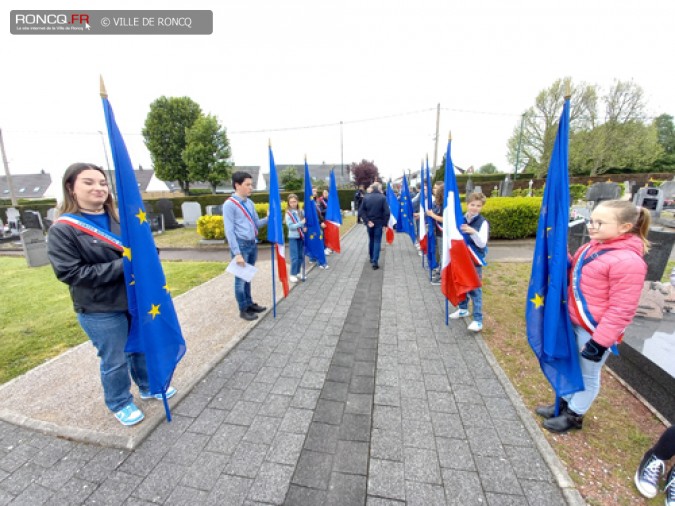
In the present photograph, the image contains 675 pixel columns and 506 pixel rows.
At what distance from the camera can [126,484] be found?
6.82 ft

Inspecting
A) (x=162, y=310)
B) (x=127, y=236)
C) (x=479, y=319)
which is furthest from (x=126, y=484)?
(x=479, y=319)

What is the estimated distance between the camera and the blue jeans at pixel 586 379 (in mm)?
2320

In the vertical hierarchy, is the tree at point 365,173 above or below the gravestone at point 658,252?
above

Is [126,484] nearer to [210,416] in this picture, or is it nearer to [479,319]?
[210,416]

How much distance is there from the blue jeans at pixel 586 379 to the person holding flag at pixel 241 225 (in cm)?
376

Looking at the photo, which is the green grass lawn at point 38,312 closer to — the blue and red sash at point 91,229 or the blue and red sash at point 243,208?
the blue and red sash at point 91,229

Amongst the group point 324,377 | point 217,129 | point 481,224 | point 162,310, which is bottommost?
point 324,377

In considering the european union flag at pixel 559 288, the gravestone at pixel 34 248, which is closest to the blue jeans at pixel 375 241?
the european union flag at pixel 559 288

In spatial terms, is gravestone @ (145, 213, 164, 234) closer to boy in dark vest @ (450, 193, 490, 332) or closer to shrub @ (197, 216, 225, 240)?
shrub @ (197, 216, 225, 240)

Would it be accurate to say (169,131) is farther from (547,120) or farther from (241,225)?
(547,120)

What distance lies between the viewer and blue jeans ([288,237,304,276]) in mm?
6484

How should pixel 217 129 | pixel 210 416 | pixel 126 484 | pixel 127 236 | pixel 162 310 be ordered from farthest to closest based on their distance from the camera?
pixel 217 129 → pixel 210 416 → pixel 162 310 → pixel 127 236 → pixel 126 484

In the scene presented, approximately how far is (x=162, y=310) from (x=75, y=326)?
133 inches

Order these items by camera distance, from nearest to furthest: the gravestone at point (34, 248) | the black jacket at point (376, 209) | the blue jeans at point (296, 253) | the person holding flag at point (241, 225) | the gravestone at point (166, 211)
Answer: the person holding flag at point (241, 225)
the blue jeans at point (296, 253)
the black jacket at point (376, 209)
the gravestone at point (34, 248)
the gravestone at point (166, 211)
